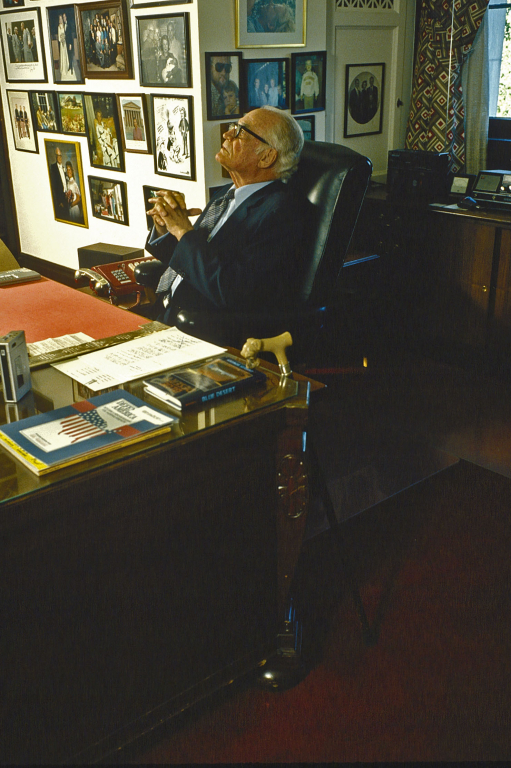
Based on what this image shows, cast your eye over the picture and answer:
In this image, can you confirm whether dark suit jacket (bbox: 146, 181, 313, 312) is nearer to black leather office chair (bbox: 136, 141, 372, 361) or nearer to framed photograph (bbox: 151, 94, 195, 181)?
black leather office chair (bbox: 136, 141, 372, 361)

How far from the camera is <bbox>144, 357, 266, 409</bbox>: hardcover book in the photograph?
5.29 ft

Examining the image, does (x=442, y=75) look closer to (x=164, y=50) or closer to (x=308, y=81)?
(x=308, y=81)

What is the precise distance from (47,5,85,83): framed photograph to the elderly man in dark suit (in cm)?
255

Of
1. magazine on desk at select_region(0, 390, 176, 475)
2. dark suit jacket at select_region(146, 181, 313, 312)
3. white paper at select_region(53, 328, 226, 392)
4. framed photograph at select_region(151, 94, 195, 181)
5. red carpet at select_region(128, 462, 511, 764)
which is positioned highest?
framed photograph at select_region(151, 94, 195, 181)

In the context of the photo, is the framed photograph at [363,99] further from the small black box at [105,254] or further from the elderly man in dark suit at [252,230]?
the elderly man in dark suit at [252,230]

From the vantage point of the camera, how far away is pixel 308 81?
13.2 feet

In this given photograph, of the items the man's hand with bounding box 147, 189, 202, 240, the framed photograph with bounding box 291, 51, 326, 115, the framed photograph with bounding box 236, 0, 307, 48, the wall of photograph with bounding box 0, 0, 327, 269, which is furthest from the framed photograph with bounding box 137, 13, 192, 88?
the man's hand with bounding box 147, 189, 202, 240

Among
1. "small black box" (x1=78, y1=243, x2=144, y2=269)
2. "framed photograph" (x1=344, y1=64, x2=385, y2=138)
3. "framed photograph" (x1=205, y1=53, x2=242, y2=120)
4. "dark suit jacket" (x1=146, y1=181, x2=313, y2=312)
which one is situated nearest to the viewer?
"dark suit jacket" (x1=146, y1=181, x2=313, y2=312)

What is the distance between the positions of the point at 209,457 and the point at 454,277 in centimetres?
284

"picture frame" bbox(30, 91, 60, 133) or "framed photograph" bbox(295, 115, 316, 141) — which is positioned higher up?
"picture frame" bbox(30, 91, 60, 133)

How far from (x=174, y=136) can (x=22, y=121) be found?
2.32 metres

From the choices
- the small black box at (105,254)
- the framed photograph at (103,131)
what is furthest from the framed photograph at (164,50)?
the small black box at (105,254)

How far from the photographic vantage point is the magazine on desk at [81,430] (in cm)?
138

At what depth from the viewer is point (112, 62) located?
14.1 feet
